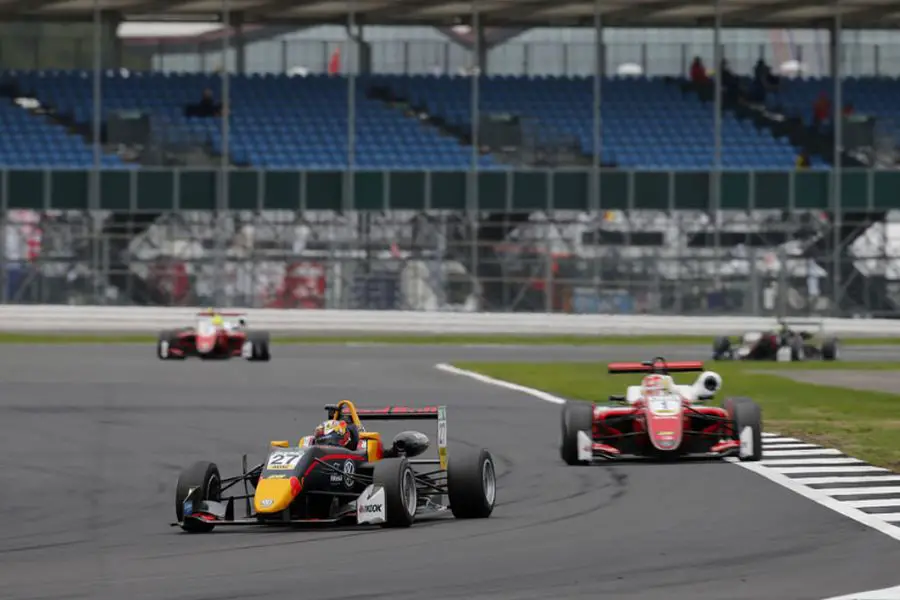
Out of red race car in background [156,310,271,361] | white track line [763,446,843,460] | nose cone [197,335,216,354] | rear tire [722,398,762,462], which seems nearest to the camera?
rear tire [722,398,762,462]

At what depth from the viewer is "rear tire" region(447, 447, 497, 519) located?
546 inches

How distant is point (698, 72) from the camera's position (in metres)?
61.2

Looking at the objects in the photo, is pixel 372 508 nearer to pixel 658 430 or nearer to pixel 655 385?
pixel 658 430

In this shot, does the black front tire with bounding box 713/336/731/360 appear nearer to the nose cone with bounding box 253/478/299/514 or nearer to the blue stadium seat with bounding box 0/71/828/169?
the blue stadium seat with bounding box 0/71/828/169

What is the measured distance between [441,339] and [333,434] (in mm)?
38185

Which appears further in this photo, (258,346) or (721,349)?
(721,349)

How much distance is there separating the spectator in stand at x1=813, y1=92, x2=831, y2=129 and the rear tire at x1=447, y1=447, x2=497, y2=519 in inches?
1852

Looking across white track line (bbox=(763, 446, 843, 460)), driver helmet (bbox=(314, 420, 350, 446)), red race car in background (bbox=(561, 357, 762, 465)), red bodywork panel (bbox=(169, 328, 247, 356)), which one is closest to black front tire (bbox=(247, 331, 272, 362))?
red bodywork panel (bbox=(169, 328, 247, 356))

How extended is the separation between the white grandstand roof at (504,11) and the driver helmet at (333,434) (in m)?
43.9

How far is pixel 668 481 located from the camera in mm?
16703

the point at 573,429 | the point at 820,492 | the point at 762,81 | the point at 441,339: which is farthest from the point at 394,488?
the point at 762,81

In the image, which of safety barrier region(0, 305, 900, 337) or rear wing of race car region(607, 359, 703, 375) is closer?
rear wing of race car region(607, 359, 703, 375)

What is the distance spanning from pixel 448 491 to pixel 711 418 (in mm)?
5237

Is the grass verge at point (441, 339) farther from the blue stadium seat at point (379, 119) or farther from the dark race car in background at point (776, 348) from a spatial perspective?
the dark race car in background at point (776, 348)
